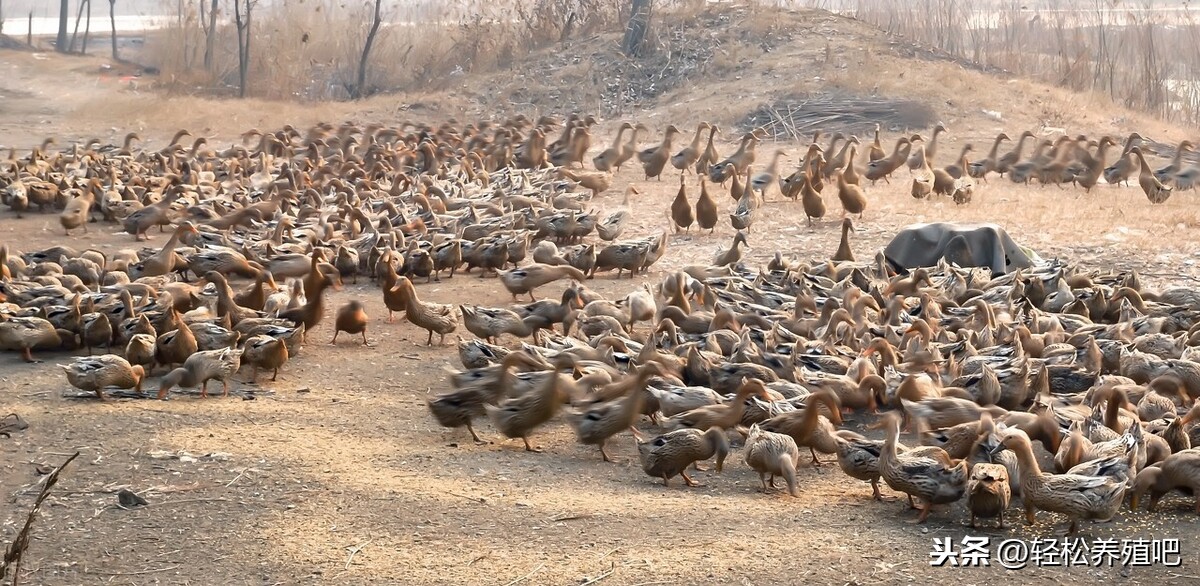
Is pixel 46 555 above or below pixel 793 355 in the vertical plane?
below

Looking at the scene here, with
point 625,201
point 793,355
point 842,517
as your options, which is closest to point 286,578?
point 842,517

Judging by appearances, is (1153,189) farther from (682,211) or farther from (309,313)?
(309,313)

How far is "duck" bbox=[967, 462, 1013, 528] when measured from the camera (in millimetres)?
6344

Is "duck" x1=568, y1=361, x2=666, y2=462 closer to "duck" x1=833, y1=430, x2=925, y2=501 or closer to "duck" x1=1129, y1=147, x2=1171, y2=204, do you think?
"duck" x1=833, y1=430, x2=925, y2=501

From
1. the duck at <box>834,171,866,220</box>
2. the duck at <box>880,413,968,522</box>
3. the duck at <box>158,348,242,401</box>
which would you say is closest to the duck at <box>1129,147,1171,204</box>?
the duck at <box>834,171,866,220</box>

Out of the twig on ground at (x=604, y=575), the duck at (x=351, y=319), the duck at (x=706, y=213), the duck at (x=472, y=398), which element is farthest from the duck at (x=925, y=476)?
the duck at (x=706, y=213)

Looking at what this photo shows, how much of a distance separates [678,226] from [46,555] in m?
10.8

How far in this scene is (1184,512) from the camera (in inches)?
265

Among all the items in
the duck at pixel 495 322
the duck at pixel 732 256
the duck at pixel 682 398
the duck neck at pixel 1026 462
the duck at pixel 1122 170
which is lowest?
the duck at pixel 495 322

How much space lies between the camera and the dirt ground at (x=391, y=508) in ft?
19.7

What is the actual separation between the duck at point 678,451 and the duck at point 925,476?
1057 mm

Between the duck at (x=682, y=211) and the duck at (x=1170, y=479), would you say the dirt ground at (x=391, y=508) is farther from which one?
the duck at (x=682, y=211)

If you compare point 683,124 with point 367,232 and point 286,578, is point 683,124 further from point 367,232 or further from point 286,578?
point 286,578

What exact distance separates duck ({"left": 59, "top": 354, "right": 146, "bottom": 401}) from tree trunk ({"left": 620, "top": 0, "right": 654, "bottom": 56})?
1063 inches
